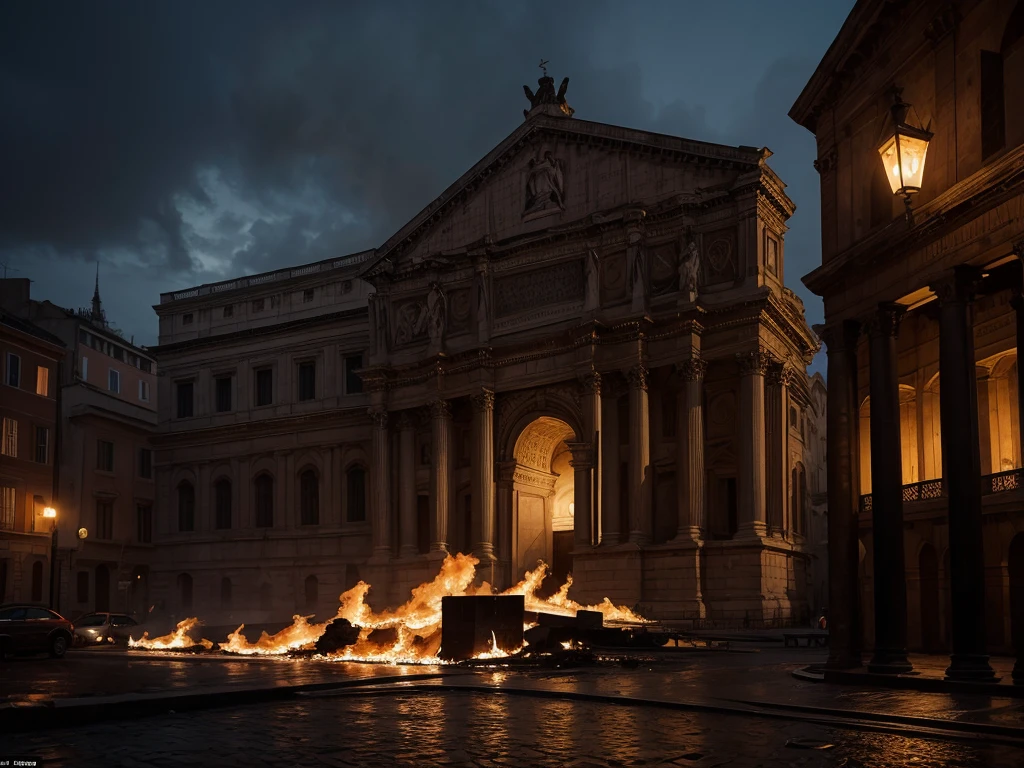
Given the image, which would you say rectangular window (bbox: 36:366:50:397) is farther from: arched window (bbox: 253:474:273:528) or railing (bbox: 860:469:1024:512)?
railing (bbox: 860:469:1024:512)

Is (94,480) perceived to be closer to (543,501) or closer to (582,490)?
(543,501)

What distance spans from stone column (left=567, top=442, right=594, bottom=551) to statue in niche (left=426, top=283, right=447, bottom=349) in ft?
29.6

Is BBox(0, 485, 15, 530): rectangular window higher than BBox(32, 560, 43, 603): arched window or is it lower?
higher

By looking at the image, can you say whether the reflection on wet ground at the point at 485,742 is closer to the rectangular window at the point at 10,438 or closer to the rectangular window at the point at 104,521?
the rectangular window at the point at 10,438

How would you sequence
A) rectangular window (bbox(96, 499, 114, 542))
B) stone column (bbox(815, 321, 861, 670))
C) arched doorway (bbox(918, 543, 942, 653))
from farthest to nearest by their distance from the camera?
1. rectangular window (bbox(96, 499, 114, 542))
2. arched doorway (bbox(918, 543, 942, 653))
3. stone column (bbox(815, 321, 861, 670))

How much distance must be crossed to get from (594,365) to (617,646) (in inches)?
652

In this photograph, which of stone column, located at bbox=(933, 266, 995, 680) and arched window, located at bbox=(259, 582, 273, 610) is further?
arched window, located at bbox=(259, 582, 273, 610)

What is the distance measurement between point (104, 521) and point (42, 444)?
10120 millimetres

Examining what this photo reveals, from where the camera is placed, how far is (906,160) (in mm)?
16203

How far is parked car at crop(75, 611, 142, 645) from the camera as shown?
40.4m

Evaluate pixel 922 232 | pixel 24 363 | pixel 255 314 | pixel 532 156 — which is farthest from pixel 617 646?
pixel 255 314

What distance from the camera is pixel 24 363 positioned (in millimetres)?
50031

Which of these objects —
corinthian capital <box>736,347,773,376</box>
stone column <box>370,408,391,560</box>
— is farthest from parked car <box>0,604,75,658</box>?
corinthian capital <box>736,347,773,376</box>

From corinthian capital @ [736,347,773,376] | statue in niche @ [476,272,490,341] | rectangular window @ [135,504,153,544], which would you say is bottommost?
rectangular window @ [135,504,153,544]
